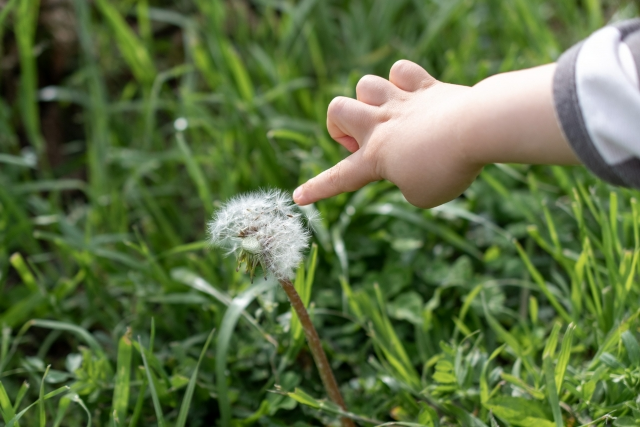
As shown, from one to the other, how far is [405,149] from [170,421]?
33.1 inches

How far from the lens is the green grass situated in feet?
4.31

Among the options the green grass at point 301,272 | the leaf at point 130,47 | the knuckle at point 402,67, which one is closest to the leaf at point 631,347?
the green grass at point 301,272

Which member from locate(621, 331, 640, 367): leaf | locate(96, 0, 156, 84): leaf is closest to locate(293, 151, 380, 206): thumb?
locate(621, 331, 640, 367): leaf

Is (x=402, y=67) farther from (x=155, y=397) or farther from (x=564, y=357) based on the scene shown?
(x=155, y=397)

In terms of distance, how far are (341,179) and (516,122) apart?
1.06 ft

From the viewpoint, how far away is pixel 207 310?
1621 millimetres

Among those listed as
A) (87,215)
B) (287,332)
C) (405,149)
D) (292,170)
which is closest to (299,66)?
(292,170)

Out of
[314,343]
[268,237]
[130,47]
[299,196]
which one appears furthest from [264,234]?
[130,47]

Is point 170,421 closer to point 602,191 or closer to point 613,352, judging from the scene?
point 613,352

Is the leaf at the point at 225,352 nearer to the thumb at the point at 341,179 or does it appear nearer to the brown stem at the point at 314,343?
the brown stem at the point at 314,343

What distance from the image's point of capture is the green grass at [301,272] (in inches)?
51.7

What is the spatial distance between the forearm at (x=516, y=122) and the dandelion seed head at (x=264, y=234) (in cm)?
33

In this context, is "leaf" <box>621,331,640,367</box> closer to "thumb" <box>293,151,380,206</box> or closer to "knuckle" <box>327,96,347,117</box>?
"thumb" <box>293,151,380,206</box>

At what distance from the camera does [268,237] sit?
1.04m
